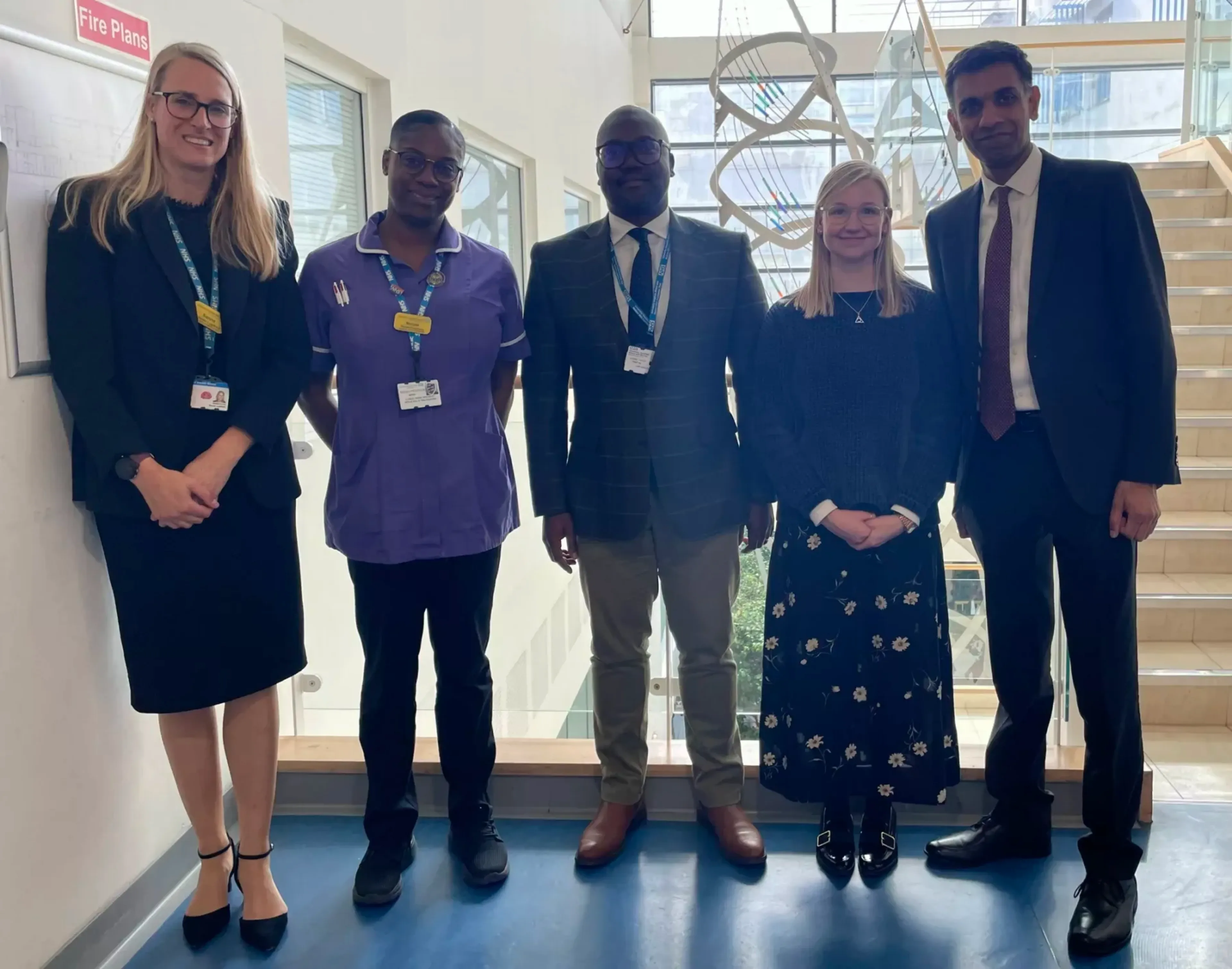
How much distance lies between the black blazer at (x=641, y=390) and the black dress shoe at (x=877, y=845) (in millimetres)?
721

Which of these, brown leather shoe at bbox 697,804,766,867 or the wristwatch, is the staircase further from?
the wristwatch

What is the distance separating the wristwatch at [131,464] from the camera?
181 cm

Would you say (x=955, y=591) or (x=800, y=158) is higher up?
(x=800, y=158)

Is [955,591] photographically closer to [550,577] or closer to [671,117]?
[550,577]

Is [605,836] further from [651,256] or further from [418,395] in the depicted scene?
[651,256]

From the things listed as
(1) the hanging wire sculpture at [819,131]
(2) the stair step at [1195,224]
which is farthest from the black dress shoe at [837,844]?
(2) the stair step at [1195,224]

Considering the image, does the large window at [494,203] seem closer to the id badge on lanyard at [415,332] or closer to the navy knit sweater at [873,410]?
the id badge on lanyard at [415,332]

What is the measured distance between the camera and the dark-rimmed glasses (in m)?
2.03

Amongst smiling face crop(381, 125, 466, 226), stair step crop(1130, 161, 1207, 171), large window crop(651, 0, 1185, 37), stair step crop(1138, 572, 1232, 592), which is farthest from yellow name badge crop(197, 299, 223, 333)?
large window crop(651, 0, 1185, 37)

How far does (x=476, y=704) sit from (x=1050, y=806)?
1345mm

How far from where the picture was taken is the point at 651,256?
2.19 metres

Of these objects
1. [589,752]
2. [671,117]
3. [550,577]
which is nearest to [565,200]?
[671,117]

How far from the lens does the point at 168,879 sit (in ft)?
7.37

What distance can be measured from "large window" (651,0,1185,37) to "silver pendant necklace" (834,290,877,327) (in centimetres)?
959
